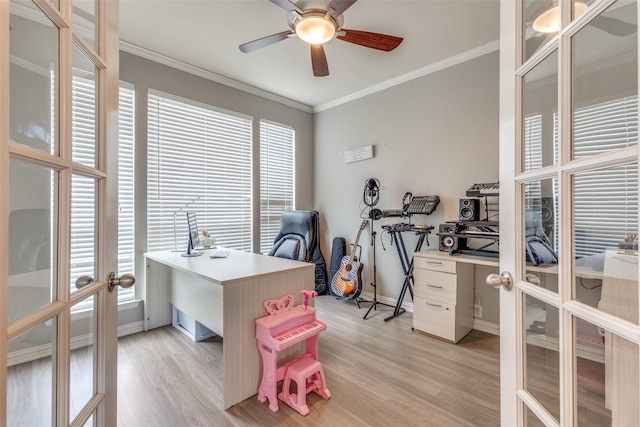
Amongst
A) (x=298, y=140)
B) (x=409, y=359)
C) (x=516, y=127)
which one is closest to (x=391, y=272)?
(x=409, y=359)

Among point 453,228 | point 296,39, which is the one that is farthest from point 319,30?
point 453,228

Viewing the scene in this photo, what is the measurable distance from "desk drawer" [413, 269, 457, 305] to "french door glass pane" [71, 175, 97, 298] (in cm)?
239

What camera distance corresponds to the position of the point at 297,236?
3.28m

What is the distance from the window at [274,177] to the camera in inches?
144

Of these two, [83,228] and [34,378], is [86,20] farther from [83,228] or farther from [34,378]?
[34,378]

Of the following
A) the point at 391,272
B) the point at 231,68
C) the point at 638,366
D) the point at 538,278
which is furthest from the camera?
the point at 391,272

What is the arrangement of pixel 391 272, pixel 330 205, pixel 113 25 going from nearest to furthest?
pixel 113 25, pixel 391 272, pixel 330 205

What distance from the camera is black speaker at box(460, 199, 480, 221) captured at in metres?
2.37

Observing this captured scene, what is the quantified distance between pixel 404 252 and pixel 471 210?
84cm

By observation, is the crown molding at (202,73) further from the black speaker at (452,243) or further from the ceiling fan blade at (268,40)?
the black speaker at (452,243)

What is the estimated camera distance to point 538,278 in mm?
766

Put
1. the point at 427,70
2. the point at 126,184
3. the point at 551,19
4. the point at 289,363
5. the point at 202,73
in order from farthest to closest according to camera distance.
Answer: the point at 202,73 → the point at 427,70 → the point at 126,184 → the point at 289,363 → the point at 551,19

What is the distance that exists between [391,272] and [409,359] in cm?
122

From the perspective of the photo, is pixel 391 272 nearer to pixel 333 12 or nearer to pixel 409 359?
pixel 409 359
